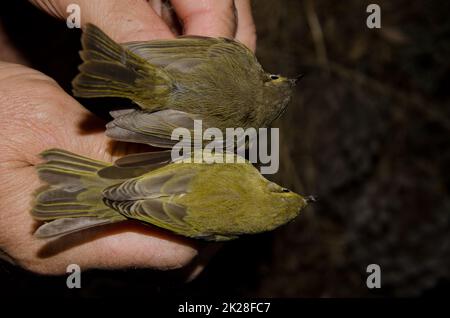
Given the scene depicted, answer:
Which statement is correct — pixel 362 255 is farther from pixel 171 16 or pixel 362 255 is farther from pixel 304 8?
pixel 171 16

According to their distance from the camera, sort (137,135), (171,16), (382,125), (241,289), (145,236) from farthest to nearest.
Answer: (382,125)
(241,289)
(171,16)
(145,236)
(137,135)

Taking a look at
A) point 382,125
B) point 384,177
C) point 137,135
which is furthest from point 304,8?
point 137,135

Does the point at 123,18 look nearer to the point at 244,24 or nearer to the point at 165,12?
the point at 165,12

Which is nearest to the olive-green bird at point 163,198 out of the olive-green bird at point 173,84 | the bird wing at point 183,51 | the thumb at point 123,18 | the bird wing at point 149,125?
the bird wing at point 149,125

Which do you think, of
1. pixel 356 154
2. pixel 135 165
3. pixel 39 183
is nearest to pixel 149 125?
pixel 135 165

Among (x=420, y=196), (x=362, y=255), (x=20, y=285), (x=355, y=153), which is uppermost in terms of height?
(x=355, y=153)

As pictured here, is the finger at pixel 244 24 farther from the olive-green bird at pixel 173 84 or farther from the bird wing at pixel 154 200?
the bird wing at pixel 154 200
